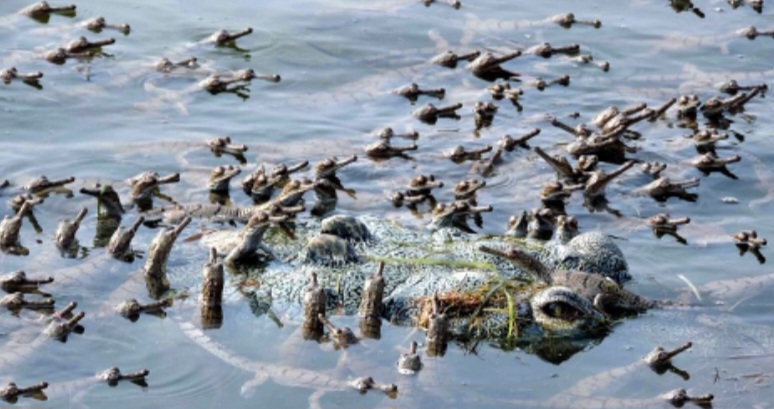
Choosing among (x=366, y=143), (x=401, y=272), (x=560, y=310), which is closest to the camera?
(x=560, y=310)

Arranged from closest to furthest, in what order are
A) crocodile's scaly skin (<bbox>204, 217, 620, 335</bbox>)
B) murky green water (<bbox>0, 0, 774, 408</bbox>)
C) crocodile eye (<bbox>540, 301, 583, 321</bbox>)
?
murky green water (<bbox>0, 0, 774, 408</bbox>) → crocodile eye (<bbox>540, 301, 583, 321</bbox>) → crocodile's scaly skin (<bbox>204, 217, 620, 335</bbox>)

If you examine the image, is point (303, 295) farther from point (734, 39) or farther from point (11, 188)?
point (734, 39)

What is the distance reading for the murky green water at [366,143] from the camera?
1095 cm

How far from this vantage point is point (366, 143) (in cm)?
1547

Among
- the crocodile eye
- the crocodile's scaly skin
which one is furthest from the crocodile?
the crocodile eye

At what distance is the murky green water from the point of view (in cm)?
1095

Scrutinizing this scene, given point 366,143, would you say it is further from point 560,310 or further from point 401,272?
point 560,310

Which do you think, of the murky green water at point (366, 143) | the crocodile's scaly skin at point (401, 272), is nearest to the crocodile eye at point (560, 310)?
the crocodile's scaly skin at point (401, 272)

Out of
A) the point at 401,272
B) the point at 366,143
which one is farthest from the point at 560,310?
the point at 366,143

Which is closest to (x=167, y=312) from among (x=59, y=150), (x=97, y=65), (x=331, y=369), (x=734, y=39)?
(x=331, y=369)

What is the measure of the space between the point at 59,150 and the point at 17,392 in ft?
16.5

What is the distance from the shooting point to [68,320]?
11.2m

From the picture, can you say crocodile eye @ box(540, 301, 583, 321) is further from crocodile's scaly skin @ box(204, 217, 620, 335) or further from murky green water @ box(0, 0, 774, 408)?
murky green water @ box(0, 0, 774, 408)

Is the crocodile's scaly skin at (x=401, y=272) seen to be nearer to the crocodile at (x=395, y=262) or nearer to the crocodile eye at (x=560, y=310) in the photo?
the crocodile at (x=395, y=262)
